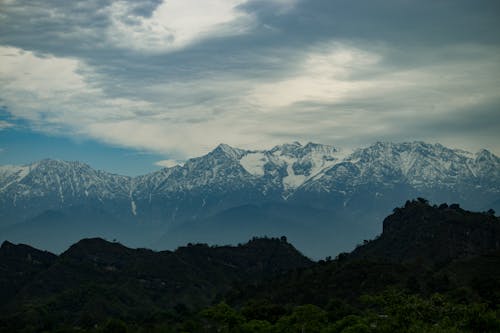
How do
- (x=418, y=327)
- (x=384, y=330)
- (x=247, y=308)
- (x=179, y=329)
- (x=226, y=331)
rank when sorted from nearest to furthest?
(x=418, y=327) < (x=384, y=330) < (x=226, y=331) < (x=247, y=308) < (x=179, y=329)

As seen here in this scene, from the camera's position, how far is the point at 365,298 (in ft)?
500

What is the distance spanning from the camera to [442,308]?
123 m

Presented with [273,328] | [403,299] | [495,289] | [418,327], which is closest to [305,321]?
[273,328]

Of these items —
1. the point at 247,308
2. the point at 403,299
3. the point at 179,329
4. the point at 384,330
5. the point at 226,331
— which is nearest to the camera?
the point at 384,330

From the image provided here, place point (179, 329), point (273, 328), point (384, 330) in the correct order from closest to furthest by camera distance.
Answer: point (384, 330), point (273, 328), point (179, 329)

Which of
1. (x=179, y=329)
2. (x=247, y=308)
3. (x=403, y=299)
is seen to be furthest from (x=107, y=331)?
(x=403, y=299)

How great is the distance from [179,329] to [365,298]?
61009mm

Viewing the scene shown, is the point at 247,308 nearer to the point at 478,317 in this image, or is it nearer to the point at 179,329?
the point at 179,329

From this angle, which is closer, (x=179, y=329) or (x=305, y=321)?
(x=305, y=321)

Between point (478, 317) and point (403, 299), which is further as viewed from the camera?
point (403, 299)

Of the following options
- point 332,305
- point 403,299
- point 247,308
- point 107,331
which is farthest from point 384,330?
point 107,331

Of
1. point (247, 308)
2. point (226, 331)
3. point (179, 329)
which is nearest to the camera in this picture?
point (226, 331)

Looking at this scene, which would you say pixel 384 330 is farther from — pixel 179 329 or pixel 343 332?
pixel 179 329

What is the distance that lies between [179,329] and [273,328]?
4835 cm
